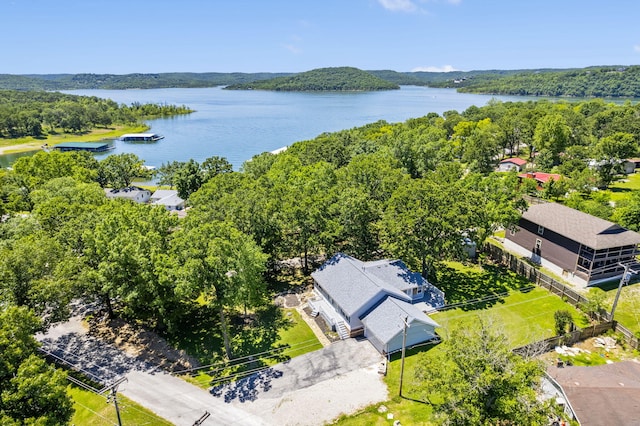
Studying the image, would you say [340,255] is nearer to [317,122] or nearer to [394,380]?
[394,380]

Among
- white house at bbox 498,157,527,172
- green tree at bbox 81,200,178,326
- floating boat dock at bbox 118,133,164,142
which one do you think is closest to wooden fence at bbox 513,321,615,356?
green tree at bbox 81,200,178,326

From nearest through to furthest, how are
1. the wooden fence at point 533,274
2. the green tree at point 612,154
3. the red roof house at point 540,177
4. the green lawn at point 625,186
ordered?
1. the wooden fence at point 533,274
2. the green lawn at point 625,186
3. the green tree at point 612,154
4. the red roof house at point 540,177

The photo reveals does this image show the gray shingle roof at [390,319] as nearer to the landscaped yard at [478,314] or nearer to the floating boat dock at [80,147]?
the landscaped yard at [478,314]

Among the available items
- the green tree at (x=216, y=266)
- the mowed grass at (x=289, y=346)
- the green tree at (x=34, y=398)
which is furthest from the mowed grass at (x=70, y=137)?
the green tree at (x=34, y=398)

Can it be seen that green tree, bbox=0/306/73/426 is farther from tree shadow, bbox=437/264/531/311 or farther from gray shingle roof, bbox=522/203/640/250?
gray shingle roof, bbox=522/203/640/250

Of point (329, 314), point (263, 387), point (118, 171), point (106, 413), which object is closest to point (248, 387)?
point (263, 387)

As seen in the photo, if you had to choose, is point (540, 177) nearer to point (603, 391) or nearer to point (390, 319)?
point (390, 319)

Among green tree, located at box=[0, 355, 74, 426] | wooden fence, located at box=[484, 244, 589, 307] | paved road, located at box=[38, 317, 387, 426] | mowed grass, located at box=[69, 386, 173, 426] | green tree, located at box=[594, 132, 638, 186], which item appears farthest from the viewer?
green tree, located at box=[594, 132, 638, 186]
